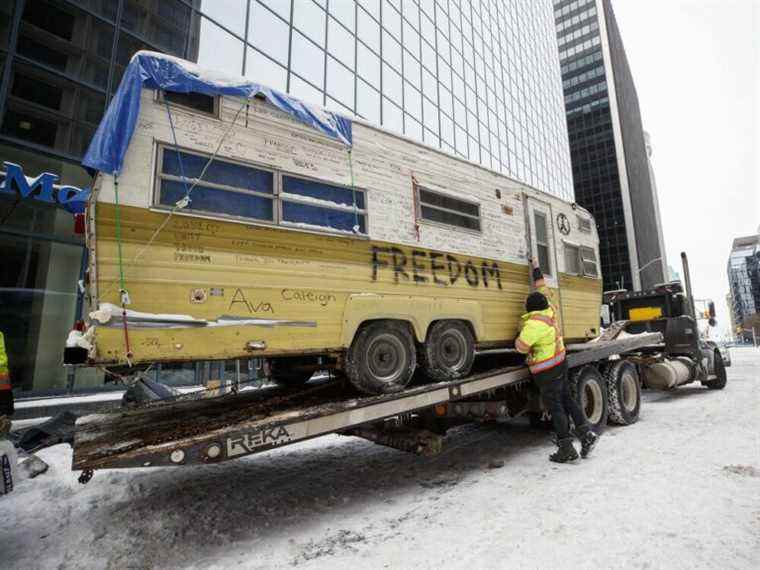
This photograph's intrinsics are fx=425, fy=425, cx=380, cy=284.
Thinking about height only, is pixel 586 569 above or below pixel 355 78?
below

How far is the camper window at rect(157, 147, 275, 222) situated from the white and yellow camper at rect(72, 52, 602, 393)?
0.5 inches

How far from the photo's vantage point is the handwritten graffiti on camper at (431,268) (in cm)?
490

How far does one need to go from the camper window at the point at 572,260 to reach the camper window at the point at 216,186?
5.64 m

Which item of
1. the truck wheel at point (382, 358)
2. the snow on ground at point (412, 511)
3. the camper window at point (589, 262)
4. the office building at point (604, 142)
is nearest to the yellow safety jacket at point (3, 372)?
the snow on ground at point (412, 511)

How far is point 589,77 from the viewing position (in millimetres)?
79438

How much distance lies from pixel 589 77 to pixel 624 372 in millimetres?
89545

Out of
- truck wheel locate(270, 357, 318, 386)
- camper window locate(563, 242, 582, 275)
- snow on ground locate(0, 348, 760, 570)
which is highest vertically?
camper window locate(563, 242, 582, 275)

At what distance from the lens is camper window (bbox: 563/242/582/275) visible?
25.1 ft

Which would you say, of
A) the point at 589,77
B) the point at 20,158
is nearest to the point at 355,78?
the point at 20,158

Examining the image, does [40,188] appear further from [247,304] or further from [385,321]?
[385,321]

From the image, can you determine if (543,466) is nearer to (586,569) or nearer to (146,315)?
(586,569)

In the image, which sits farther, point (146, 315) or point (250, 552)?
point (146, 315)

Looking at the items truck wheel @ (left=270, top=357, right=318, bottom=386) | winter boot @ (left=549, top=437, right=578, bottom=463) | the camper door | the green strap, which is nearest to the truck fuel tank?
the camper door

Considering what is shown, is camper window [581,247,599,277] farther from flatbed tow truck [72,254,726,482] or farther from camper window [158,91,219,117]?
camper window [158,91,219,117]
